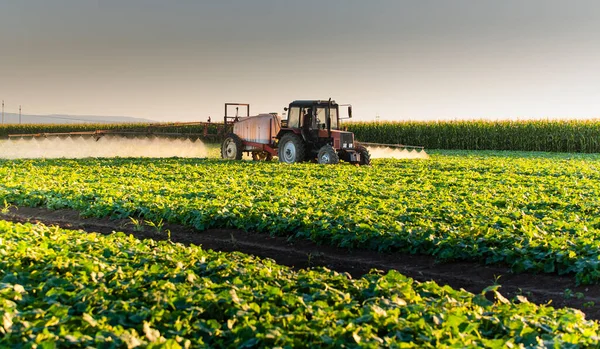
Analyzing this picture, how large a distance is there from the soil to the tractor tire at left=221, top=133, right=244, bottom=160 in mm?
13822

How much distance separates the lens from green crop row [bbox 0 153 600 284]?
348 inches

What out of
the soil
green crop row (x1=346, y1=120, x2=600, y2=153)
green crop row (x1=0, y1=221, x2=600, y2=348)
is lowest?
the soil

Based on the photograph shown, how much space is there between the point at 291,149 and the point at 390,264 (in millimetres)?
14402

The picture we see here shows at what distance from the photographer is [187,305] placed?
213 inches

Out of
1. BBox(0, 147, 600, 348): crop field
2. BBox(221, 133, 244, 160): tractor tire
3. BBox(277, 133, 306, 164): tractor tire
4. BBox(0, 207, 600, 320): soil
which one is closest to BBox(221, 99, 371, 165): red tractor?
BBox(277, 133, 306, 164): tractor tire

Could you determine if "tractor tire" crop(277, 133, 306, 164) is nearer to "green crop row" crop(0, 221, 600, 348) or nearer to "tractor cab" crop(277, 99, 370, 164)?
"tractor cab" crop(277, 99, 370, 164)

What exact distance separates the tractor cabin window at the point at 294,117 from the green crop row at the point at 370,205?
368 centimetres

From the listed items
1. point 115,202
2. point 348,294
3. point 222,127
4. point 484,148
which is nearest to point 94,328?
point 348,294

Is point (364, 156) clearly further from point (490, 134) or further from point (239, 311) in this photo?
point (490, 134)

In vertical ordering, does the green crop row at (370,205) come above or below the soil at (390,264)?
above

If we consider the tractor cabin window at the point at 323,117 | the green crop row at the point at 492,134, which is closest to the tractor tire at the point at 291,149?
the tractor cabin window at the point at 323,117

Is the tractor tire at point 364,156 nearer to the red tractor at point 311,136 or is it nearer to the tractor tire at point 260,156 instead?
the red tractor at point 311,136

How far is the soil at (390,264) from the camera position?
25.0 ft

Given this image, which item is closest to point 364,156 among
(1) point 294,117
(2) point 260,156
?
(1) point 294,117
